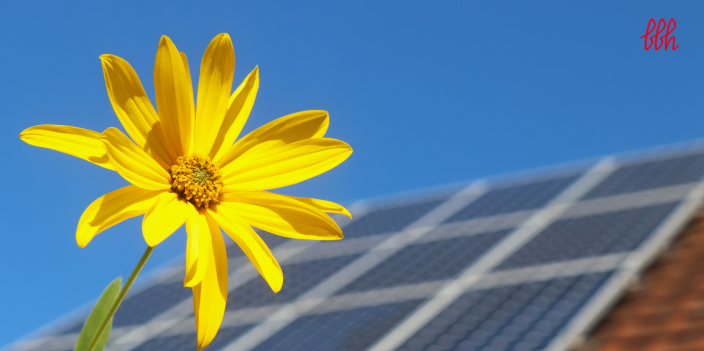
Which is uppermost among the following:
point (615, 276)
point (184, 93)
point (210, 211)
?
point (184, 93)

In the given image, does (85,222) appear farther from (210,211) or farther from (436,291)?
(436,291)

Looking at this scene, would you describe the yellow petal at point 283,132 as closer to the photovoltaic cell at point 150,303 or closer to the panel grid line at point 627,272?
the panel grid line at point 627,272

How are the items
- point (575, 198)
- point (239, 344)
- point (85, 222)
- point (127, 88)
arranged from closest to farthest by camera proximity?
point (85, 222)
point (127, 88)
point (239, 344)
point (575, 198)

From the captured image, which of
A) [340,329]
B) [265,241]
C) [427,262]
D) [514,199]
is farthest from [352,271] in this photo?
[265,241]

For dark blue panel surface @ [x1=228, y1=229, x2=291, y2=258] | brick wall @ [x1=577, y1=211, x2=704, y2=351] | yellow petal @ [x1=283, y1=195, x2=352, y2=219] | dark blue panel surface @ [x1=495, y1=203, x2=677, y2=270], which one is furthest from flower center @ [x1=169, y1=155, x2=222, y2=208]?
dark blue panel surface @ [x1=228, y1=229, x2=291, y2=258]

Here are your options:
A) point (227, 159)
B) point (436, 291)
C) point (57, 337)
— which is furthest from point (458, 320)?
point (57, 337)

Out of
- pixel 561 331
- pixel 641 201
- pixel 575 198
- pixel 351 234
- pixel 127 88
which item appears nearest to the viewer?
pixel 127 88

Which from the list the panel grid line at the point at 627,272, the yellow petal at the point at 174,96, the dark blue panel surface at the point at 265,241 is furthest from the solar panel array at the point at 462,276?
the yellow petal at the point at 174,96
